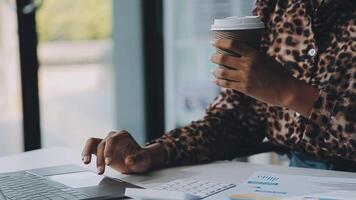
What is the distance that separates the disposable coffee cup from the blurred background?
50.8 inches

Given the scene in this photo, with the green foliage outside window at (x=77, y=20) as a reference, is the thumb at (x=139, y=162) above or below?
below

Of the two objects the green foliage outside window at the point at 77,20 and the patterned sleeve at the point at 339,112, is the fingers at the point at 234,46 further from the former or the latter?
the green foliage outside window at the point at 77,20

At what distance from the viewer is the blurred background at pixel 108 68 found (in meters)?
2.34

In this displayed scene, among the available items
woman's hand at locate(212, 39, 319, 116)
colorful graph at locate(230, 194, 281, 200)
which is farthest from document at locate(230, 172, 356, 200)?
woman's hand at locate(212, 39, 319, 116)

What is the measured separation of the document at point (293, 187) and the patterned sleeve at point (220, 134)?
22cm

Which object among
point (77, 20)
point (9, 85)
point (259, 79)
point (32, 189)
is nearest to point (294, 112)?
point (259, 79)

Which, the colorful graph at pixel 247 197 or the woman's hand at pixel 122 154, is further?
the woman's hand at pixel 122 154

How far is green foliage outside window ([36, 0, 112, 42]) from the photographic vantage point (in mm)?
2664

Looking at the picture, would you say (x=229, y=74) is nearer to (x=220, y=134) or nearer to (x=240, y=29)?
(x=240, y=29)

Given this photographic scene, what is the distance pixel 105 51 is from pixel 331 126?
2.09 m

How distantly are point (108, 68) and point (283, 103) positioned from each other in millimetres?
2106

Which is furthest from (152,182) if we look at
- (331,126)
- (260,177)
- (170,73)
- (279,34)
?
(170,73)

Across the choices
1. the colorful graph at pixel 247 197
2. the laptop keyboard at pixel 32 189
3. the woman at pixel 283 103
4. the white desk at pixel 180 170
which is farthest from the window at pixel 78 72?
the colorful graph at pixel 247 197

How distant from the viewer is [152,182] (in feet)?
3.40
